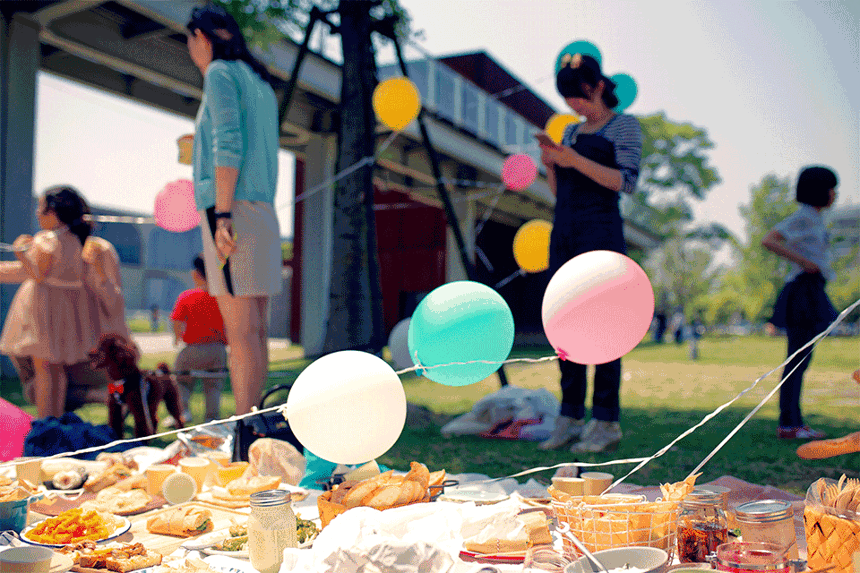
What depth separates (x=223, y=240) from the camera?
2777mm

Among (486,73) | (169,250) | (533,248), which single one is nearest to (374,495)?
(533,248)

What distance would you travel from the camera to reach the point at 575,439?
127 inches

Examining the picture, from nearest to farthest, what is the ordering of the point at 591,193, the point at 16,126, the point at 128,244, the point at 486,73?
the point at 591,193 → the point at 16,126 → the point at 486,73 → the point at 128,244

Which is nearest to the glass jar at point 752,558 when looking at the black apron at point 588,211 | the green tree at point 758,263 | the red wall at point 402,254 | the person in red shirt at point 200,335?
the black apron at point 588,211

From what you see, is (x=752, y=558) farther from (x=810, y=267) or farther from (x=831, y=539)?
(x=810, y=267)

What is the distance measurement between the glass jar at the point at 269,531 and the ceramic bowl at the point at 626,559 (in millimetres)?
672

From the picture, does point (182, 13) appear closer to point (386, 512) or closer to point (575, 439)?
point (575, 439)

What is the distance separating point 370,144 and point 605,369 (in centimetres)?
271

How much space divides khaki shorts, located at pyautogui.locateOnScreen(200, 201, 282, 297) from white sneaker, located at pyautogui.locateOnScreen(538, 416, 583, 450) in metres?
1.54

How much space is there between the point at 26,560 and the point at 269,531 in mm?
496

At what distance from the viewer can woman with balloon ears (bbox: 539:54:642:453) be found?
3029mm

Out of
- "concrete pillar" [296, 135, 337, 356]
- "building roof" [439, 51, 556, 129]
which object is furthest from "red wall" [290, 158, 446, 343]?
"building roof" [439, 51, 556, 129]

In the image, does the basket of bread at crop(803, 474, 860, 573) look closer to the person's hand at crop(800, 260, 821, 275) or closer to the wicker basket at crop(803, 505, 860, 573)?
the wicker basket at crop(803, 505, 860, 573)

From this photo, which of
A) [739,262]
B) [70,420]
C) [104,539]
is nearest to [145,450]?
[70,420]
